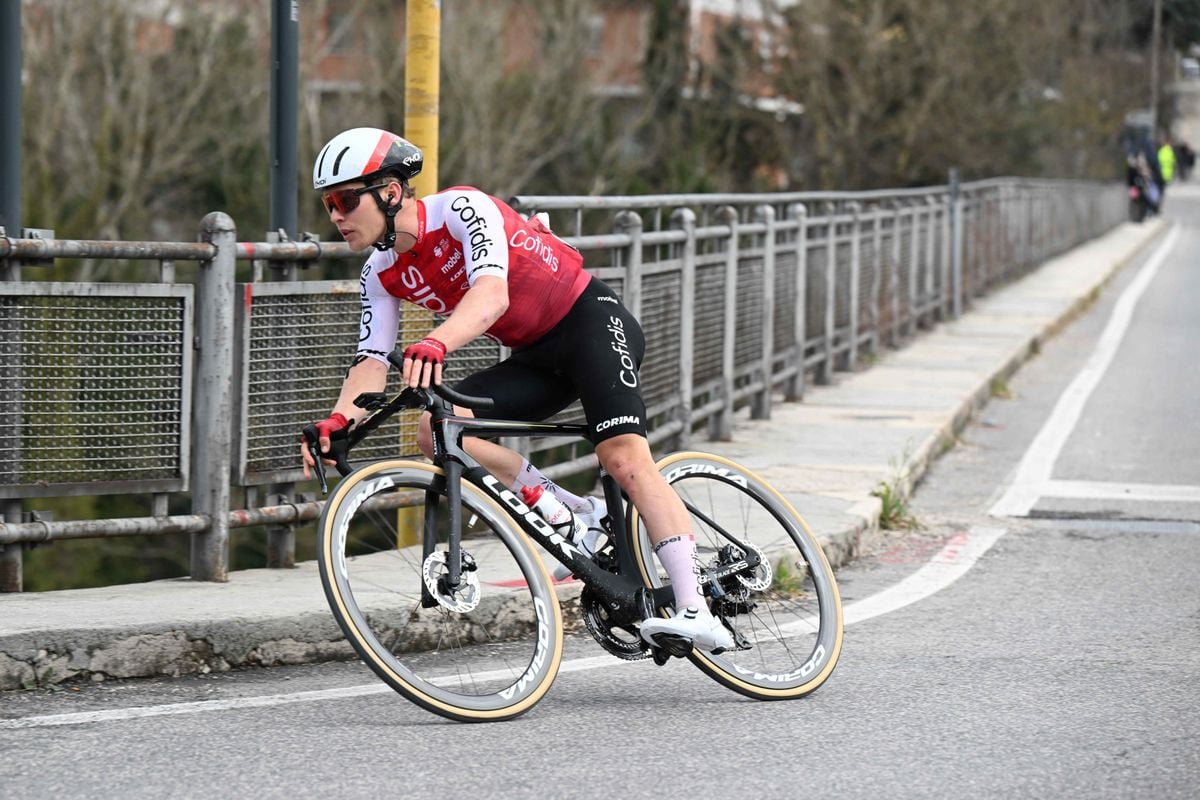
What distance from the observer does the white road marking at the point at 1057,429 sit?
1040 centimetres

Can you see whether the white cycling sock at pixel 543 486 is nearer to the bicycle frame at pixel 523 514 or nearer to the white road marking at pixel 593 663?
the bicycle frame at pixel 523 514

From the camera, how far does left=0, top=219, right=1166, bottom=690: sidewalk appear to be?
605 cm

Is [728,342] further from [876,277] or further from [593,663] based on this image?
[876,277]

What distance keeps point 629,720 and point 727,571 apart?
0.56 m

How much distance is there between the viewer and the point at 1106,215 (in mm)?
52688

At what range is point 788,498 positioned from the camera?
935 cm

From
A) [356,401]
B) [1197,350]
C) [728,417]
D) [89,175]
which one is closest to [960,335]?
[1197,350]

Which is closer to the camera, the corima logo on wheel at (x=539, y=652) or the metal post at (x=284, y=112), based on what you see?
the corima logo on wheel at (x=539, y=652)

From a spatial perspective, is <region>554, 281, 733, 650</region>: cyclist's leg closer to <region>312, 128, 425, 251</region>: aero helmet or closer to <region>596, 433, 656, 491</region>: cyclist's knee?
<region>596, 433, 656, 491</region>: cyclist's knee

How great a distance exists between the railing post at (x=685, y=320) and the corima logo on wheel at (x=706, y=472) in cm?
453

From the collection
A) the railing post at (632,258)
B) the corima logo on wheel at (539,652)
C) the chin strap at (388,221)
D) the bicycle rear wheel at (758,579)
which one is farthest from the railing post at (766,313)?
the chin strap at (388,221)

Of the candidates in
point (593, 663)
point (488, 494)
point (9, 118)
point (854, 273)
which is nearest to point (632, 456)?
point (488, 494)

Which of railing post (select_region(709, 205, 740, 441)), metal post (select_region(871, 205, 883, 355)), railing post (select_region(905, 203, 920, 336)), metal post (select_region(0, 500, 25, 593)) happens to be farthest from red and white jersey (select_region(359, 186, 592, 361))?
railing post (select_region(905, 203, 920, 336))

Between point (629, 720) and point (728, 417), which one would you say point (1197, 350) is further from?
point (629, 720)
